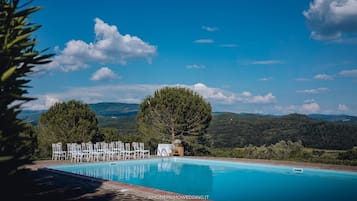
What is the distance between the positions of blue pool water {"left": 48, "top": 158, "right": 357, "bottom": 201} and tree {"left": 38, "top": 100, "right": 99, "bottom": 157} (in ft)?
12.5

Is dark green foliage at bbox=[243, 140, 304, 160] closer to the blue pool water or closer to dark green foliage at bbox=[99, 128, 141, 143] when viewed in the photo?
the blue pool water

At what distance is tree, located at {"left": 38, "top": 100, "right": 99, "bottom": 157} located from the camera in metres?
18.7

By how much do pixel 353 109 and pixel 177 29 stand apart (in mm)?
15106

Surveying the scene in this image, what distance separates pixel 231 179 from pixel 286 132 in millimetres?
21891

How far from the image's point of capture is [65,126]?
1878 centimetres

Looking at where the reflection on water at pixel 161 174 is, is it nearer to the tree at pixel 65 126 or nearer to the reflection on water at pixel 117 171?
the reflection on water at pixel 117 171

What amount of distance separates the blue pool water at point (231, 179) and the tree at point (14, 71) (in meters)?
6.52

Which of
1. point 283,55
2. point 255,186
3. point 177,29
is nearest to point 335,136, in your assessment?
point 283,55

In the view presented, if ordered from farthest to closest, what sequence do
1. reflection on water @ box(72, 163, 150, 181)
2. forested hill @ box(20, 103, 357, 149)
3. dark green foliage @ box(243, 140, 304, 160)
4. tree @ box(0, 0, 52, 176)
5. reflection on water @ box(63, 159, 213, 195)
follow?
forested hill @ box(20, 103, 357, 149) → dark green foliage @ box(243, 140, 304, 160) → reflection on water @ box(72, 163, 150, 181) → reflection on water @ box(63, 159, 213, 195) → tree @ box(0, 0, 52, 176)

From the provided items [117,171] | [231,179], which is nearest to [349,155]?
[231,179]

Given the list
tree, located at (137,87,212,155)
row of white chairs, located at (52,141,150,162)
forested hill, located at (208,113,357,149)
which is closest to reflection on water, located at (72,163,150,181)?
row of white chairs, located at (52,141,150,162)

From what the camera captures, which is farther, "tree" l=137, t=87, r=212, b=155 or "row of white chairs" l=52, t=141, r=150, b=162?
"tree" l=137, t=87, r=212, b=155

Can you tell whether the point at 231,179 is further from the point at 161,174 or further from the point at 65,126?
the point at 65,126

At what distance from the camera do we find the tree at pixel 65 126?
1866 centimetres
